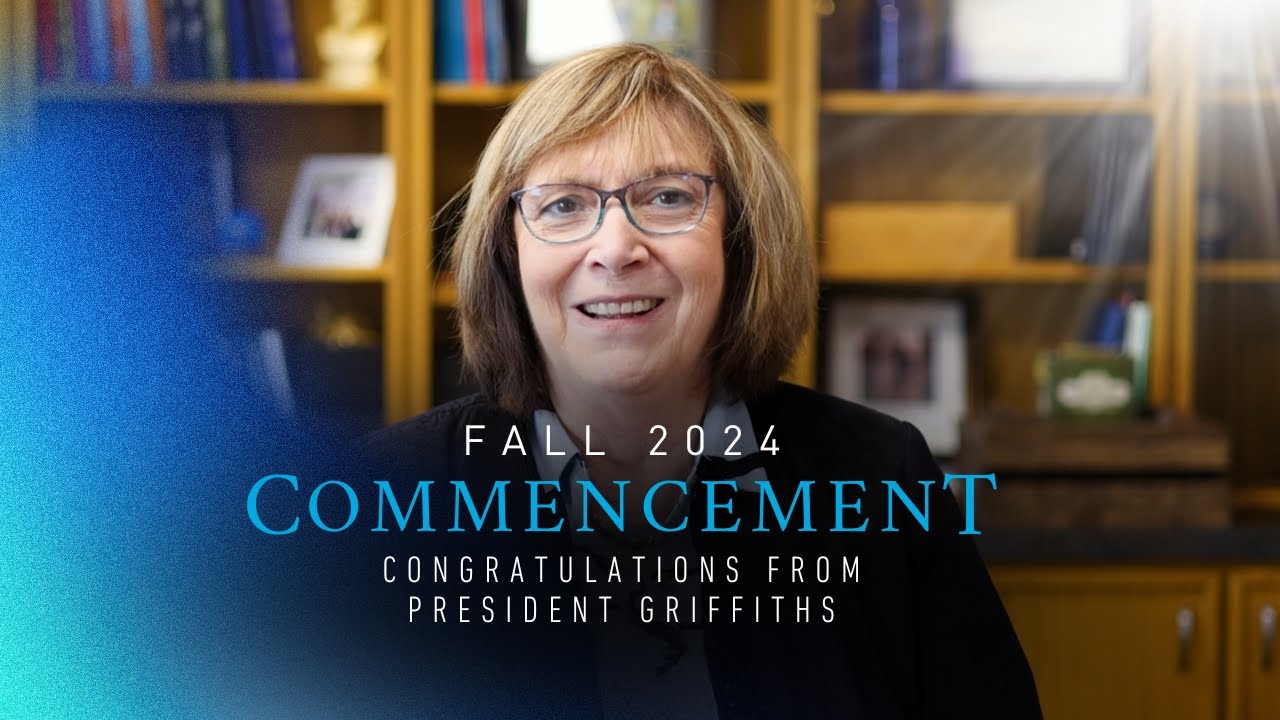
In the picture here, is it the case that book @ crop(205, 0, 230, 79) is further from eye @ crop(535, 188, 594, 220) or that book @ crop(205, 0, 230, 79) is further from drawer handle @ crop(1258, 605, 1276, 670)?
drawer handle @ crop(1258, 605, 1276, 670)

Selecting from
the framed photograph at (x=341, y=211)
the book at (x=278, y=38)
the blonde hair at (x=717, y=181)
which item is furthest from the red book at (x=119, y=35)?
the blonde hair at (x=717, y=181)

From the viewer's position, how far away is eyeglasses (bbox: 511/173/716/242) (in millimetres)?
1107

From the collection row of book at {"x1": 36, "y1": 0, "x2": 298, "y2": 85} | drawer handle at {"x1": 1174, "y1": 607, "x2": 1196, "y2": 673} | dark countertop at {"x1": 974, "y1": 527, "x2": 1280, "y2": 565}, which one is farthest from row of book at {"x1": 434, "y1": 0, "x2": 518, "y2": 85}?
drawer handle at {"x1": 1174, "y1": 607, "x2": 1196, "y2": 673}

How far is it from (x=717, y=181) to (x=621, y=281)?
124 millimetres

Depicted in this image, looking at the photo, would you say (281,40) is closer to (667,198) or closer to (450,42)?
(450,42)

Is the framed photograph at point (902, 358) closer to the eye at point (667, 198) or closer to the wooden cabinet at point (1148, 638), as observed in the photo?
the wooden cabinet at point (1148, 638)

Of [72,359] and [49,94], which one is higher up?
[49,94]

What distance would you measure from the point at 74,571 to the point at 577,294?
67 centimetres

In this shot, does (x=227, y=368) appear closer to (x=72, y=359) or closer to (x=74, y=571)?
(x=72, y=359)

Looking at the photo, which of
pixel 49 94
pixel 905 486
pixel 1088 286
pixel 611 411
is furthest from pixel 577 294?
pixel 1088 286

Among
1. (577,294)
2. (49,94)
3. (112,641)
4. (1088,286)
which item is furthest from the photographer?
(1088,286)

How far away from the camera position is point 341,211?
6.93 ft

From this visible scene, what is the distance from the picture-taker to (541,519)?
1.21 metres

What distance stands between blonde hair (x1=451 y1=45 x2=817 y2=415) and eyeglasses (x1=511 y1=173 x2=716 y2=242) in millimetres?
24
